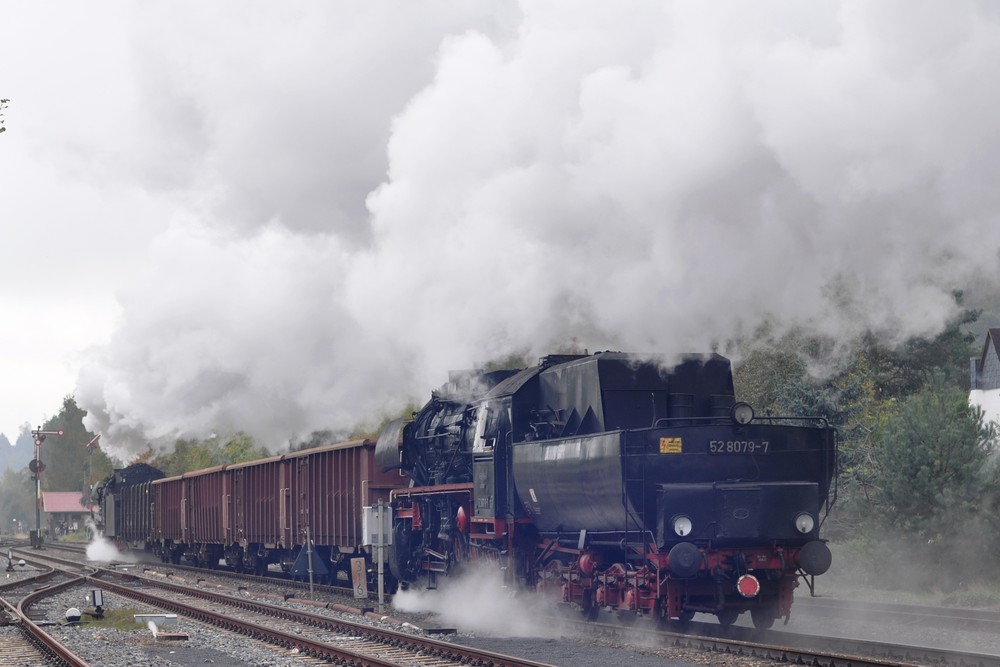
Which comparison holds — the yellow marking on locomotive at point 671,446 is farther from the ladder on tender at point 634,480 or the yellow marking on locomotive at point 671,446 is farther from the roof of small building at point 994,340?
the roof of small building at point 994,340

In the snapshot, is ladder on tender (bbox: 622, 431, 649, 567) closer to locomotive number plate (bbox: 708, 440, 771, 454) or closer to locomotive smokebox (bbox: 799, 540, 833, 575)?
locomotive number plate (bbox: 708, 440, 771, 454)

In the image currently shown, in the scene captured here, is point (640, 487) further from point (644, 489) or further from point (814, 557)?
point (814, 557)

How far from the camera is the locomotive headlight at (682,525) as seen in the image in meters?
13.2

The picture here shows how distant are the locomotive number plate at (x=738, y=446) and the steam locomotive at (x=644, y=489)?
1 centimetres

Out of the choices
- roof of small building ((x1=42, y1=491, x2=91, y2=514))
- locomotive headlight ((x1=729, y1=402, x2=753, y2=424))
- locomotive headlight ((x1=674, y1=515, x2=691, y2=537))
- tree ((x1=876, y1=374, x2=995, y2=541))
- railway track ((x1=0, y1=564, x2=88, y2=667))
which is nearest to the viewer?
locomotive headlight ((x1=674, y1=515, x2=691, y2=537))

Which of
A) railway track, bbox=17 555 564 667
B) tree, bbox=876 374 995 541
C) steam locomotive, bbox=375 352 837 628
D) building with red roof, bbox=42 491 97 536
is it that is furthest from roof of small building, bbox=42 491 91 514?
steam locomotive, bbox=375 352 837 628

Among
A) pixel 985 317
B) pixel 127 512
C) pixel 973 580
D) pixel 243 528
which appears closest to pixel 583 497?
pixel 973 580

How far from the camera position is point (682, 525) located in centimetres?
1320

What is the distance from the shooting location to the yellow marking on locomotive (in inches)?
527

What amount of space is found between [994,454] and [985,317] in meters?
102

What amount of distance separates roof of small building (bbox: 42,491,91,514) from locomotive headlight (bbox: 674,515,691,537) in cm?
10864

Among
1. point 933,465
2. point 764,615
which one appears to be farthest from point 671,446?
point 933,465

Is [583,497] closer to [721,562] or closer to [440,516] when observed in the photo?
[721,562]

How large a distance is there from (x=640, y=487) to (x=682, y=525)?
23.4 inches
